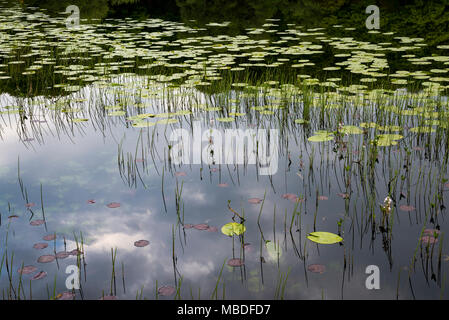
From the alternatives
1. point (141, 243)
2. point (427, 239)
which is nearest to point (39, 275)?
point (141, 243)

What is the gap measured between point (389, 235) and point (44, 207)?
A: 2660 millimetres

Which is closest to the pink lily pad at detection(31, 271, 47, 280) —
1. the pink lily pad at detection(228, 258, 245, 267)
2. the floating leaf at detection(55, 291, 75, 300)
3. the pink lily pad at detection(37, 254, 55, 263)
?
the pink lily pad at detection(37, 254, 55, 263)

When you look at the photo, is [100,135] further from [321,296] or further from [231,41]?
[231,41]

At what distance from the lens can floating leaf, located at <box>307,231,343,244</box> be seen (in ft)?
9.57

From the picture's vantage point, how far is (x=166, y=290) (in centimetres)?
258

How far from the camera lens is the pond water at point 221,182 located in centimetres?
268

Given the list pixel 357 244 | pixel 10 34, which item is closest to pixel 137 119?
pixel 357 244

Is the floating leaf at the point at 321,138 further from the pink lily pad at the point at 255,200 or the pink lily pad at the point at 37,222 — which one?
the pink lily pad at the point at 37,222

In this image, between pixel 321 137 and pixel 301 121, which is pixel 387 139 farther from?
pixel 301 121

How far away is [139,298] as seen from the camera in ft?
8.31

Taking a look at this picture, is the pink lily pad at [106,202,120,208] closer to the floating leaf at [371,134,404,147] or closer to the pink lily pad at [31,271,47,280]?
the pink lily pad at [31,271,47,280]

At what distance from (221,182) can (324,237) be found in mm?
1216
